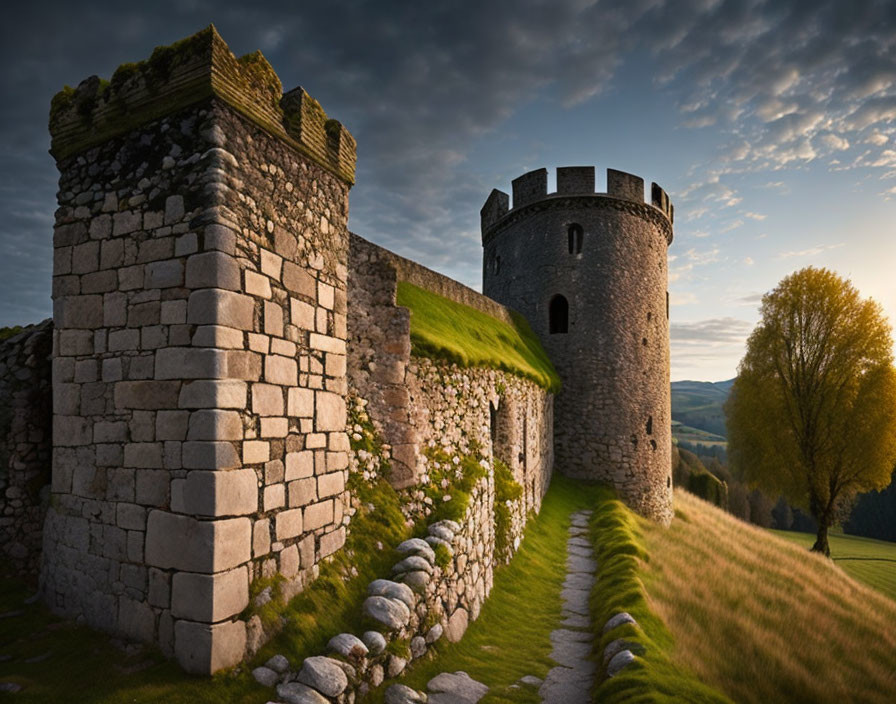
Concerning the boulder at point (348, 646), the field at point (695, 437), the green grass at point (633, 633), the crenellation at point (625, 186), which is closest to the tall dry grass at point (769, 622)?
the green grass at point (633, 633)

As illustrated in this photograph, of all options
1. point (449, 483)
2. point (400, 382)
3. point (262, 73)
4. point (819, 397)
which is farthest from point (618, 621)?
point (819, 397)

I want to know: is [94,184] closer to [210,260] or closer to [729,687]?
[210,260]

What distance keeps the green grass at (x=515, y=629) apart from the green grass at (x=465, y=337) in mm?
4201

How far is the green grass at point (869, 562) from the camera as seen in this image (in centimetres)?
2020

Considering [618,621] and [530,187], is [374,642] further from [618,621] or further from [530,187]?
[530,187]

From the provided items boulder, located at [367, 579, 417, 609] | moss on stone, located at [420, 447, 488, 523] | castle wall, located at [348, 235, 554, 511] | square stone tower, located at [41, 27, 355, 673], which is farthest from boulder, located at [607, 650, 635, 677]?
square stone tower, located at [41, 27, 355, 673]

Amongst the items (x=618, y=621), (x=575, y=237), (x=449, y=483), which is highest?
(x=575, y=237)

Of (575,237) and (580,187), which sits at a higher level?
(580,187)

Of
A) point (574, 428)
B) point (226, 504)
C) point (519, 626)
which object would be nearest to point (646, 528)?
point (574, 428)

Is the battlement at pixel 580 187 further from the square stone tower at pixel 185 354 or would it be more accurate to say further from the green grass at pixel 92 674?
the green grass at pixel 92 674

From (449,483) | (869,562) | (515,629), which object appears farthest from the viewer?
(869,562)

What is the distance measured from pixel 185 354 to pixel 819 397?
23.8 meters

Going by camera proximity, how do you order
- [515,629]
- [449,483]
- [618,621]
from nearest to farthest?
[618,621] < [515,629] < [449,483]

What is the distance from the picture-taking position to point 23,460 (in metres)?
5.65
